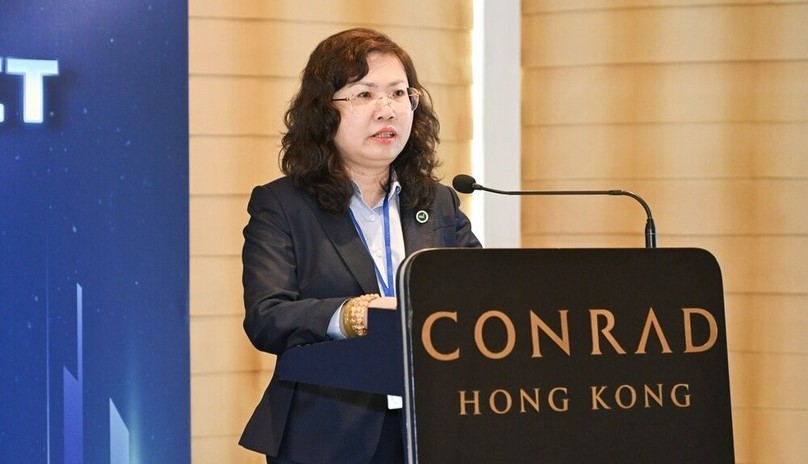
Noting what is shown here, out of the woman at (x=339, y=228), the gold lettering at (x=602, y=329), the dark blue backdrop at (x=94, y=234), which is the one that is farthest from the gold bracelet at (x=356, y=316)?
the dark blue backdrop at (x=94, y=234)

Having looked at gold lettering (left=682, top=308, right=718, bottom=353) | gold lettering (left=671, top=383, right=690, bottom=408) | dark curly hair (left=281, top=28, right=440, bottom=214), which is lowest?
gold lettering (left=671, top=383, right=690, bottom=408)

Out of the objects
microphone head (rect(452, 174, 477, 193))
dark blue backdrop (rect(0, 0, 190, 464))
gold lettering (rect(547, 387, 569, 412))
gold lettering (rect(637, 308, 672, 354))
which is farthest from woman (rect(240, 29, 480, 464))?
dark blue backdrop (rect(0, 0, 190, 464))

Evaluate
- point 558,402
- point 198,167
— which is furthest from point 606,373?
point 198,167

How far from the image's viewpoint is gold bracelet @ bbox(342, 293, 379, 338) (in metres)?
1.75

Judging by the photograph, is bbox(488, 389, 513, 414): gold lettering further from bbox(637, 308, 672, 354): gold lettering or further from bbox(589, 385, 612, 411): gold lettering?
bbox(637, 308, 672, 354): gold lettering

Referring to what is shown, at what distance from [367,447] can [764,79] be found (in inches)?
96.7

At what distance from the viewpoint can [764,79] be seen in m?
3.71

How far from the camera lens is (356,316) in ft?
5.75

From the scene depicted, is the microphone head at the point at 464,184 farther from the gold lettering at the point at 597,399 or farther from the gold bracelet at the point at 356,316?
the gold lettering at the point at 597,399

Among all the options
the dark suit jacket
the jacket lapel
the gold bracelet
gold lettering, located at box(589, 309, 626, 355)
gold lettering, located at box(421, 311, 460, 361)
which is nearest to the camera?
gold lettering, located at box(421, 311, 460, 361)

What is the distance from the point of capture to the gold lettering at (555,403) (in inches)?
61.6

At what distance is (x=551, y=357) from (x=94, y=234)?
1889mm

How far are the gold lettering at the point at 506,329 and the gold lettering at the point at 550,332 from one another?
3 centimetres

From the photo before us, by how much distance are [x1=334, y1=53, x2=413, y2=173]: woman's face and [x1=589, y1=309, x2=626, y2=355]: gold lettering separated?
0.73 m
